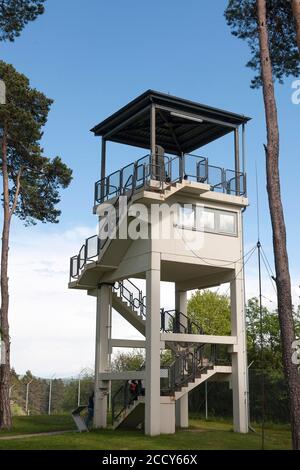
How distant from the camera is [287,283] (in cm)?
1622

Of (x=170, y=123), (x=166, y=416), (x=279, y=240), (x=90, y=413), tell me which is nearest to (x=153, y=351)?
(x=166, y=416)

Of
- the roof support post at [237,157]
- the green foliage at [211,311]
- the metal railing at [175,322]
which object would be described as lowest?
the metal railing at [175,322]

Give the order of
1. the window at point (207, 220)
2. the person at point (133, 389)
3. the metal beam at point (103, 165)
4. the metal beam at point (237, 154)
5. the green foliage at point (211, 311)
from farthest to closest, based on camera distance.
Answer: the green foliage at point (211, 311)
the metal beam at point (103, 165)
the metal beam at point (237, 154)
the person at point (133, 389)
the window at point (207, 220)

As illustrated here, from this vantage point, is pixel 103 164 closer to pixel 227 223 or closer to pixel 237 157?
pixel 237 157

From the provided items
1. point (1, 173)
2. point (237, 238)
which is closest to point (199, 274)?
point (237, 238)

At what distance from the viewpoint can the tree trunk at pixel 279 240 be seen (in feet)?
50.9

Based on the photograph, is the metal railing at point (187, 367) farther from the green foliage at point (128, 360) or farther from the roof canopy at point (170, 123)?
the green foliage at point (128, 360)

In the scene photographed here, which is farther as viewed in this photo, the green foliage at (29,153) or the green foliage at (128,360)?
the green foliage at (128,360)

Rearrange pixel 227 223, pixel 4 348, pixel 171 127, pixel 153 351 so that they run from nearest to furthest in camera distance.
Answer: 1. pixel 153 351
2. pixel 227 223
3. pixel 4 348
4. pixel 171 127

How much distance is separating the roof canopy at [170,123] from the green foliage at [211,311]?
67.0ft

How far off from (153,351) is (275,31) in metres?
11.9

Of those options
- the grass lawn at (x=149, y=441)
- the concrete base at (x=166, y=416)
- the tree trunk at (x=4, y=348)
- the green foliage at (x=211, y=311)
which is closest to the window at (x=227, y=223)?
the concrete base at (x=166, y=416)

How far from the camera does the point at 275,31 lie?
2206cm
